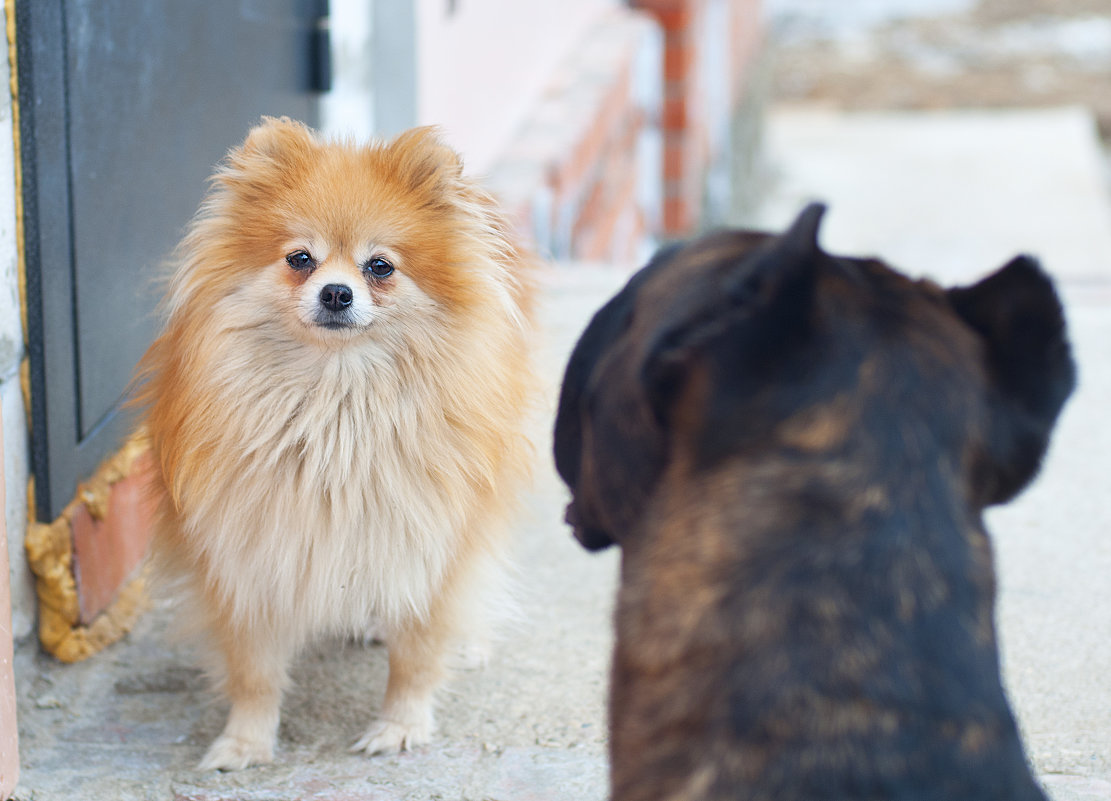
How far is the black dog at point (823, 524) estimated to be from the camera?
3.85ft

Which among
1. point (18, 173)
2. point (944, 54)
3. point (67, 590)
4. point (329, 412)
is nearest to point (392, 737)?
point (329, 412)

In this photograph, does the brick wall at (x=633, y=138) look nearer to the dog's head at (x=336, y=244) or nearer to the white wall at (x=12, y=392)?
the dog's head at (x=336, y=244)

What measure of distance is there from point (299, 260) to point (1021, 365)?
1371 millimetres

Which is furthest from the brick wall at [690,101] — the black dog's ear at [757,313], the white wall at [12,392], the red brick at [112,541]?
the black dog's ear at [757,313]

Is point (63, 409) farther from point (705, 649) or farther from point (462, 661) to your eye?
point (705, 649)

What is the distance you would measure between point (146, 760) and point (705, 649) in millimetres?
1456

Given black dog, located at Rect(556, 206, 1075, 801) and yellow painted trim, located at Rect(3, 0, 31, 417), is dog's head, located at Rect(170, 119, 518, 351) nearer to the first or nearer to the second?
yellow painted trim, located at Rect(3, 0, 31, 417)

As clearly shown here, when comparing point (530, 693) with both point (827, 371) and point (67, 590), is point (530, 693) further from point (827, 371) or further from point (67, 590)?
point (827, 371)

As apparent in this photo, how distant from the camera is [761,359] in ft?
4.09

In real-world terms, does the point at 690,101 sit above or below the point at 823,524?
above

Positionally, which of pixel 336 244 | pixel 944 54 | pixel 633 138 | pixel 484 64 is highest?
pixel 944 54

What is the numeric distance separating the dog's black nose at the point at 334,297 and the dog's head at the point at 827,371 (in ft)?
2.93

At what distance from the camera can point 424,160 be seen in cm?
234

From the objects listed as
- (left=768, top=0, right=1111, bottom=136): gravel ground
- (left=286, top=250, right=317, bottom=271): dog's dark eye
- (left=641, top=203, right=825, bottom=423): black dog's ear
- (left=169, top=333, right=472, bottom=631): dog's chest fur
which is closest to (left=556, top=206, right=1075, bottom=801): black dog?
(left=641, top=203, right=825, bottom=423): black dog's ear
